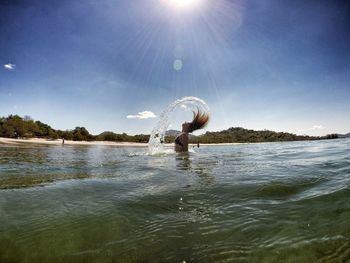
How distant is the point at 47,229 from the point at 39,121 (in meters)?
71.5

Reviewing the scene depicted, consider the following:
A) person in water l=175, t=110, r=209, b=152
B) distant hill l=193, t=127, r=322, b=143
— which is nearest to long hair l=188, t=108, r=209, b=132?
person in water l=175, t=110, r=209, b=152

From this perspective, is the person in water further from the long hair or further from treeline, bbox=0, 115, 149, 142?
treeline, bbox=0, 115, 149, 142

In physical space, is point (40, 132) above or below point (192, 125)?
above

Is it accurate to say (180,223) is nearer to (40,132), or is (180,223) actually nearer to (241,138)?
(40,132)

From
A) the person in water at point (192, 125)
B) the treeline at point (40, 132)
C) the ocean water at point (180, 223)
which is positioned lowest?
the ocean water at point (180, 223)

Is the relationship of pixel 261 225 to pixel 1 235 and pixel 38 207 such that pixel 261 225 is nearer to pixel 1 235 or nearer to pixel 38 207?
pixel 1 235

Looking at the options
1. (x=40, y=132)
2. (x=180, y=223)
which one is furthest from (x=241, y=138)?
(x=180, y=223)

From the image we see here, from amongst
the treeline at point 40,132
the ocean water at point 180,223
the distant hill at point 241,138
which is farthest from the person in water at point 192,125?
the distant hill at point 241,138

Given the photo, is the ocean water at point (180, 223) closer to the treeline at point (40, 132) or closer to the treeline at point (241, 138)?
the treeline at point (40, 132)

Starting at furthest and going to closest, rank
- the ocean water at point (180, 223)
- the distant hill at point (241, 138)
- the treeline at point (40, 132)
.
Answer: the distant hill at point (241, 138), the treeline at point (40, 132), the ocean water at point (180, 223)

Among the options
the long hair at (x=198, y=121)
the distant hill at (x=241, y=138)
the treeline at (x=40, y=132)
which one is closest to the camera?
the long hair at (x=198, y=121)

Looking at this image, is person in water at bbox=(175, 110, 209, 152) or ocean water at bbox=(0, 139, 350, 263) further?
person in water at bbox=(175, 110, 209, 152)

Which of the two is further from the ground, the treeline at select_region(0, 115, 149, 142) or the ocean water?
the treeline at select_region(0, 115, 149, 142)

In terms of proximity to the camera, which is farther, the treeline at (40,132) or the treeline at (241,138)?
the treeline at (241,138)
